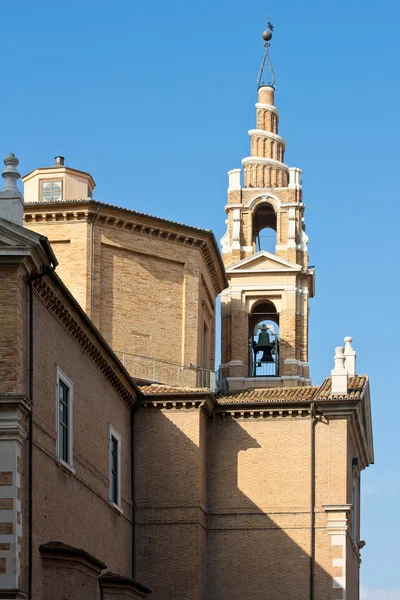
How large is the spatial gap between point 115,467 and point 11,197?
985 cm

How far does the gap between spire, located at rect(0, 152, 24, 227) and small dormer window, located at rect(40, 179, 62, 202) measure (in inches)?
555

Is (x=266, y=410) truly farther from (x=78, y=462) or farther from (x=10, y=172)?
(x=10, y=172)

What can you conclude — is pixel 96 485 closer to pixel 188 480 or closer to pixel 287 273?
Answer: pixel 188 480

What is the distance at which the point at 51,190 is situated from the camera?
3938 cm

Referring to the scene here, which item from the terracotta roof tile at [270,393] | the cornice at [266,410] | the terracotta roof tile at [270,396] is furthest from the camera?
the terracotta roof tile at [270,396]

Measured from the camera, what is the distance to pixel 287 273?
4834 centimetres

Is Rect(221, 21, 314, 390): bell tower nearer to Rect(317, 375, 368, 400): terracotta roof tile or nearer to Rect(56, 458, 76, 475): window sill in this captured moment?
Rect(317, 375, 368, 400): terracotta roof tile

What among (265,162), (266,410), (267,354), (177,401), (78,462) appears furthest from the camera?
(265,162)

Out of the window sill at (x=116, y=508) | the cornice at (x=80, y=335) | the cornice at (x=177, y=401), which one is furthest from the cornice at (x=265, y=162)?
the window sill at (x=116, y=508)

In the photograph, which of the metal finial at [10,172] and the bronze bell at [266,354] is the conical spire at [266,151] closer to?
the bronze bell at [266,354]

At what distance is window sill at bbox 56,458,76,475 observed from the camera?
26.6 m

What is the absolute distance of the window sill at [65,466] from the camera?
87.4ft

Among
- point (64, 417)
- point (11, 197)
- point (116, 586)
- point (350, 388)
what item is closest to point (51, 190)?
point (350, 388)

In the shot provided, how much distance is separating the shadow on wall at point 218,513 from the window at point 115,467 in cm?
179
